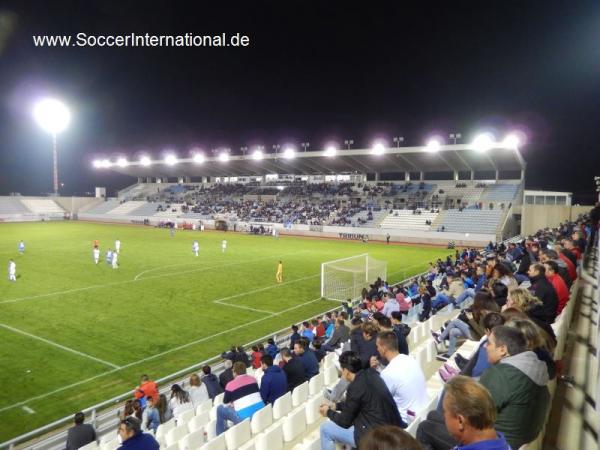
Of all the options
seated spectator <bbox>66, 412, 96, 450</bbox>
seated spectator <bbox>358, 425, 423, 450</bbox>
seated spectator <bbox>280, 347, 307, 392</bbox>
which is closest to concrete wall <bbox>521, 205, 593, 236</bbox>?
seated spectator <bbox>280, 347, 307, 392</bbox>

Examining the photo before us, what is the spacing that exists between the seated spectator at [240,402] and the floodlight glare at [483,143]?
44970 mm

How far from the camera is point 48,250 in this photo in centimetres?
3603

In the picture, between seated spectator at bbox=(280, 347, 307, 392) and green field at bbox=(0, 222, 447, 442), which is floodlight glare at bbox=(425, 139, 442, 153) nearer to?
green field at bbox=(0, 222, 447, 442)

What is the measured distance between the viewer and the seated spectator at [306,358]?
8168mm

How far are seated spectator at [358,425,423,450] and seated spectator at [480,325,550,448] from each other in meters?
1.86

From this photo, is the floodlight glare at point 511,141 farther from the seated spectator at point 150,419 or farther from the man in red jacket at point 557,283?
the seated spectator at point 150,419

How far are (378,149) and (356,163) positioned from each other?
20.4 feet

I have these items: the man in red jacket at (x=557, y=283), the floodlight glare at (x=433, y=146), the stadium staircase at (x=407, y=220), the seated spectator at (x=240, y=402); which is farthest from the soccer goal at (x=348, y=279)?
the floodlight glare at (x=433, y=146)

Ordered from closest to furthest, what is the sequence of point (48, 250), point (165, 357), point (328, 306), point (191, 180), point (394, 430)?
point (394, 430), point (165, 357), point (328, 306), point (48, 250), point (191, 180)

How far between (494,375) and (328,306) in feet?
54.5

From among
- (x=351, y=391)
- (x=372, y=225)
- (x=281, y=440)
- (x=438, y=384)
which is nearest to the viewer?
(x=351, y=391)

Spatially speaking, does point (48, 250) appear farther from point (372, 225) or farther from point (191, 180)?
point (191, 180)

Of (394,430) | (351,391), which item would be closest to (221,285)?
(351,391)

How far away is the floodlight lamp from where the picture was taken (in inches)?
2707
